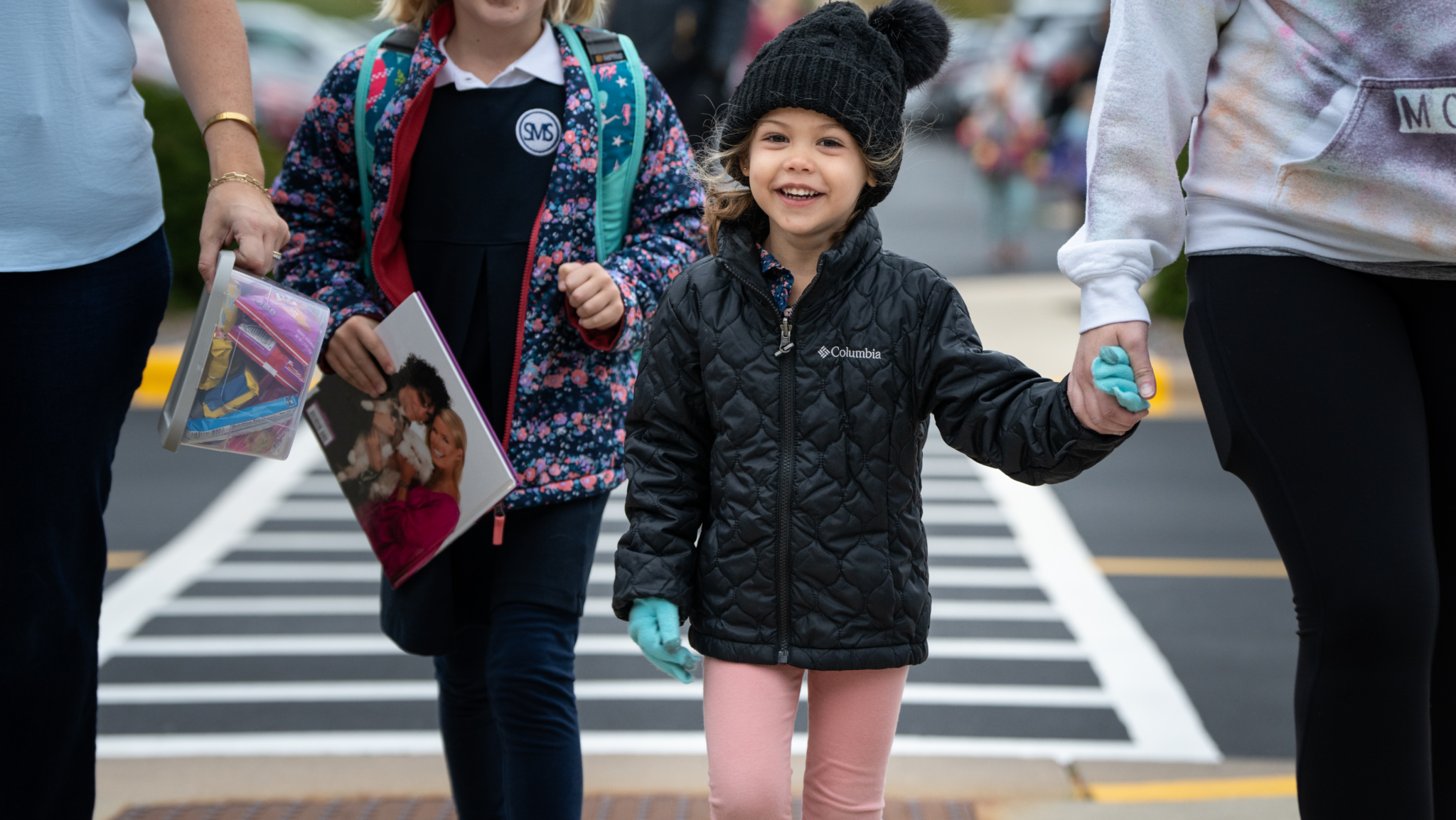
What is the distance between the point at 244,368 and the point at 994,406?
1214 mm

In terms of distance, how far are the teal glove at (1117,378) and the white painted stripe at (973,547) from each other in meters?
4.42

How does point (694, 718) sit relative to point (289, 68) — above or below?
below

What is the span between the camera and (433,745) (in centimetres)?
425

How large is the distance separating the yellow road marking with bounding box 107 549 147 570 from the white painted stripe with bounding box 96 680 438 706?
4.74 ft

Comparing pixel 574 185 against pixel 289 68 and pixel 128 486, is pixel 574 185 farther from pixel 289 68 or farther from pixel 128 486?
pixel 289 68

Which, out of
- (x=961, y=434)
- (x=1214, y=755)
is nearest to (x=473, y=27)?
(x=961, y=434)

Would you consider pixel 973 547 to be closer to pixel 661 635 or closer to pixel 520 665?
pixel 520 665

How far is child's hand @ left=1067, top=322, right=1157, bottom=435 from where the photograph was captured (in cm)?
205

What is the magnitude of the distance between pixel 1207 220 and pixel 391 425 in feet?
4.91

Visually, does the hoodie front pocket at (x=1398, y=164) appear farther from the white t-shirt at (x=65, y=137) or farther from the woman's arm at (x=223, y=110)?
the white t-shirt at (x=65, y=137)

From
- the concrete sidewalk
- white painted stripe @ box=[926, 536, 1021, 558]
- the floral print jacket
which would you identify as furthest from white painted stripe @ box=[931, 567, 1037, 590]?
the floral print jacket

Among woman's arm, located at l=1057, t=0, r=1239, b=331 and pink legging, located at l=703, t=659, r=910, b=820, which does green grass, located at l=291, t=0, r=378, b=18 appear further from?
woman's arm, located at l=1057, t=0, r=1239, b=331

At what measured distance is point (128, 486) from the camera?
24.7 feet

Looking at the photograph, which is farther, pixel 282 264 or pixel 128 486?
pixel 128 486
